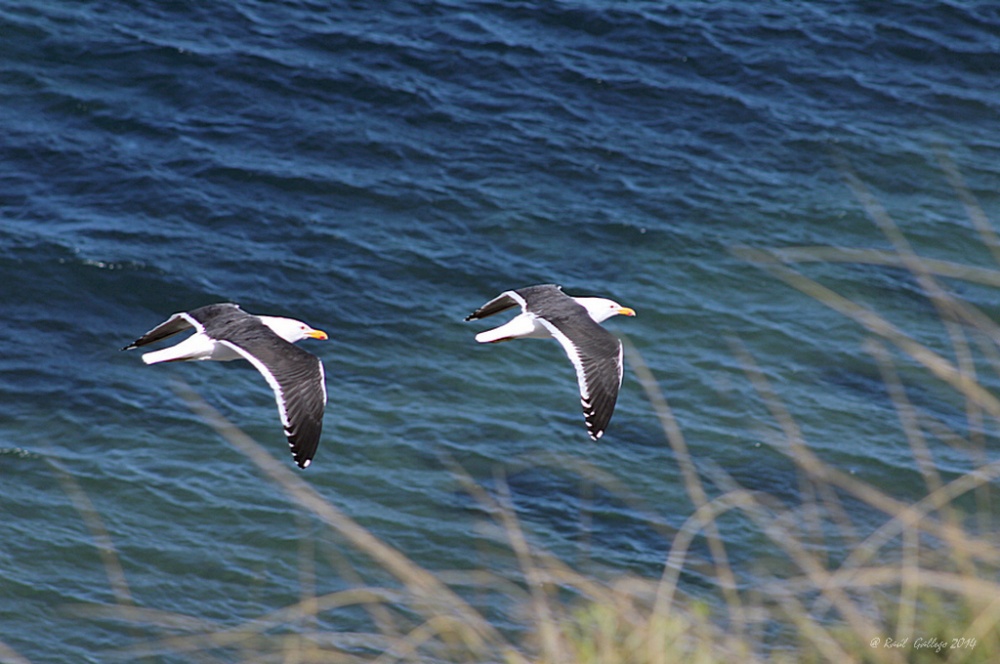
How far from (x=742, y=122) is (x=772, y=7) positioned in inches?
193

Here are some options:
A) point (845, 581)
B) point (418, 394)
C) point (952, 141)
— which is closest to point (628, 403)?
point (418, 394)

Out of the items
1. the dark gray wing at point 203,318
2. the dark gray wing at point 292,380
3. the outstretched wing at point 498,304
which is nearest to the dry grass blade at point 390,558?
the dark gray wing at point 292,380

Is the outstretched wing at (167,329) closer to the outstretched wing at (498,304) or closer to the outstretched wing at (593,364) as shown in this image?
the outstretched wing at (498,304)

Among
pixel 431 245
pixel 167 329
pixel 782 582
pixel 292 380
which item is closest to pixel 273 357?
pixel 292 380

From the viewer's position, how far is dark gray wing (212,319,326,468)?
7391 millimetres

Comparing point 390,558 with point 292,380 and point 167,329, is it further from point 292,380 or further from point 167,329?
point 167,329

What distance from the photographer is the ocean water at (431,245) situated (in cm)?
1283

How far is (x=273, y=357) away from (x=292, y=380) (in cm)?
26

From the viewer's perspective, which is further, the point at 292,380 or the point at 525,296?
the point at 525,296

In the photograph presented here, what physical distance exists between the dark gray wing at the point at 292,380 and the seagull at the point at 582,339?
1126 millimetres

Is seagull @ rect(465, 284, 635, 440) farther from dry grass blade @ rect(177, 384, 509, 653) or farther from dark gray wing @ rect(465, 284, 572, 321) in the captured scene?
dry grass blade @ rect(177, 384, 509, 653)

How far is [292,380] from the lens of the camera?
25.0ft

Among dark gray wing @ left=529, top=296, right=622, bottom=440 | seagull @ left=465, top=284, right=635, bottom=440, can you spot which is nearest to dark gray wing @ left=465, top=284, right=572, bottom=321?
seagull @ left=465, top=284, right=635, bottom=440

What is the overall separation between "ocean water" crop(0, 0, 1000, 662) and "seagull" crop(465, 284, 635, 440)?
3.08 meters
